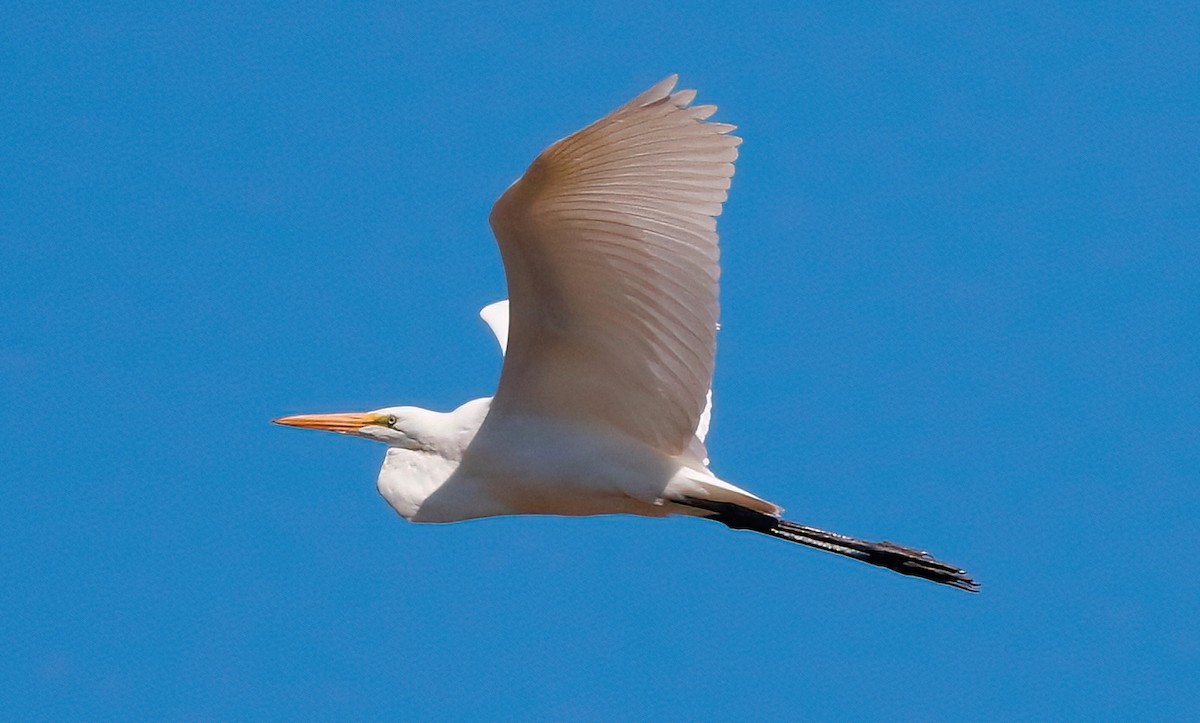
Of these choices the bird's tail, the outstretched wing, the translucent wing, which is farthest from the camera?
the translucent wing

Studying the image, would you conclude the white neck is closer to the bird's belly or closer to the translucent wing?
the bird's belly

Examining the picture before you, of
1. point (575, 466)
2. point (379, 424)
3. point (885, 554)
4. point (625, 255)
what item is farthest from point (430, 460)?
point (885, 554)

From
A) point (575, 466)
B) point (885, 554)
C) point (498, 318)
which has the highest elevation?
point (498, 318)

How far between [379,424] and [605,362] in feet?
4.59

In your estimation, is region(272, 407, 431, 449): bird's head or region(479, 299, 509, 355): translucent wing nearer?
region(272, 407, 431, 449): bird's head

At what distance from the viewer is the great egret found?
6234mm

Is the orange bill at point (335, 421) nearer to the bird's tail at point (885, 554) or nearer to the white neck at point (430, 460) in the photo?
the white neck at point (430, 460)

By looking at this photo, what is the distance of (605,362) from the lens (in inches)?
278

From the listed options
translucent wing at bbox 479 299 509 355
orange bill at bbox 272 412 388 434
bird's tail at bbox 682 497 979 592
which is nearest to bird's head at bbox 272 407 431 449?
orange bill at bbox 272 412 388 434

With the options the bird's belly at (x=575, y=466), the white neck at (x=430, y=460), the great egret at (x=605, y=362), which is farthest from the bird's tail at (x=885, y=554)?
the white neck at (x=430, y=460)

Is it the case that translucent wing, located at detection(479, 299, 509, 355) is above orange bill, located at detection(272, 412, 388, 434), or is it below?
above

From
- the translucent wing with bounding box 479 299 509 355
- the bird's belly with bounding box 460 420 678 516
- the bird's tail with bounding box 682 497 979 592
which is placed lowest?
the bird's belly with bounding box 460 420 678 516

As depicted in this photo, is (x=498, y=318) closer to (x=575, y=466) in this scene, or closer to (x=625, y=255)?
(x=575, y=466)

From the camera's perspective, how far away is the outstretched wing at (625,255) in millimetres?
6180
